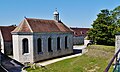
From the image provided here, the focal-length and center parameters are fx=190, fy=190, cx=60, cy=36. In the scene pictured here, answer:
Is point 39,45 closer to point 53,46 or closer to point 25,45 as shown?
point 25,45

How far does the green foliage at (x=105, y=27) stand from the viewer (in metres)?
29.1

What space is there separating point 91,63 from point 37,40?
32.8ft

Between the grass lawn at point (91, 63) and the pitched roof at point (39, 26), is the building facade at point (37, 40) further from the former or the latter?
the grass lawn at point (91, 63)

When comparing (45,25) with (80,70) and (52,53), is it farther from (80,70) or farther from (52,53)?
(80,70)

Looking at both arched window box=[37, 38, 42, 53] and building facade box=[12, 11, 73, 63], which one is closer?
building facade box=[12, 11, 73, 63]

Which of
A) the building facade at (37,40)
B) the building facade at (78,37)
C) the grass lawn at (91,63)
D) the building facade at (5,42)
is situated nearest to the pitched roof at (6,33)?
the building facade at (5,42)

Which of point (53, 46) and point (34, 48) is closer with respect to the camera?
point (34, 48)

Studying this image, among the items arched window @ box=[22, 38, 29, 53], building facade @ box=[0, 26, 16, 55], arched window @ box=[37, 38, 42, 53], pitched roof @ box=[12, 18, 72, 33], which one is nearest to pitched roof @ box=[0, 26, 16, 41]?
building facade @ box=[0, 26, 16, 55]

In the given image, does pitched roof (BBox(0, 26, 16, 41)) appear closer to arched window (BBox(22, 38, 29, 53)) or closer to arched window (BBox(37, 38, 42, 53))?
arched window (BBox(22, 38, 29, 53))

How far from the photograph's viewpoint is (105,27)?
99.0 feet

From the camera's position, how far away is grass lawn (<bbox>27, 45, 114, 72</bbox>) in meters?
20.9

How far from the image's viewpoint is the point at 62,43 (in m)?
34.8

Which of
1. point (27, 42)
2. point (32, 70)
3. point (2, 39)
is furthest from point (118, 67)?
point (2, 39)

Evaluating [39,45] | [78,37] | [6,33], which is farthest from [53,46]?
[78,37]
